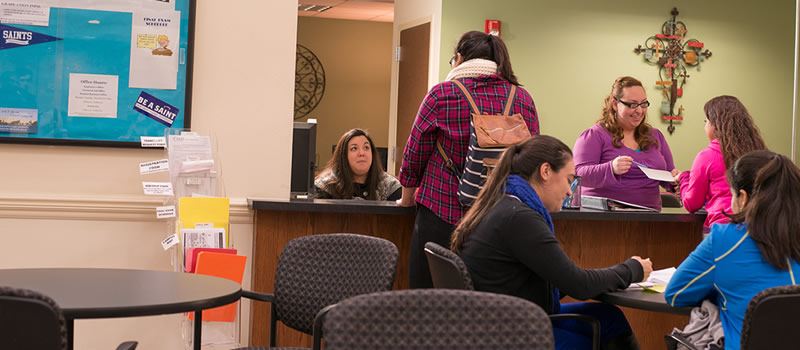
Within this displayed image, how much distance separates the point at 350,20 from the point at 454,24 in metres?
3.94

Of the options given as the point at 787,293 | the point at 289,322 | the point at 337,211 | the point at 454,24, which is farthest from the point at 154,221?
the point at 454,24

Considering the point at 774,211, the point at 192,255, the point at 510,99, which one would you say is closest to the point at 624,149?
the point at 510,99

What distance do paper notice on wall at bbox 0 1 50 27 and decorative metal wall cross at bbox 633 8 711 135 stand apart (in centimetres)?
480

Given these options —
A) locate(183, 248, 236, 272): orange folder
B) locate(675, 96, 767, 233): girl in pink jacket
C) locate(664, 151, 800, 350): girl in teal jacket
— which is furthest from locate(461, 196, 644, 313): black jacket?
locate(675, 96, 767, 233): girl in pink jacket

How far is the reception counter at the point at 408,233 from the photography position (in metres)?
3.47

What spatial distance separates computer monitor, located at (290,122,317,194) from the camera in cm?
371

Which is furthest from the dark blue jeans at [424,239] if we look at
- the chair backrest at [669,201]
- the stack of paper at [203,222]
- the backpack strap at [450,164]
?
the chair backrest at [669,201]

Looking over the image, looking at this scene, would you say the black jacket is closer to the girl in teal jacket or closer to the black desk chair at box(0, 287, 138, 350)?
the girl in teal jacket

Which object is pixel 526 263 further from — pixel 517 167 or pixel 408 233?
pixel 408 233

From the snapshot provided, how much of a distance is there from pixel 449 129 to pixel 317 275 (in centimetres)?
80

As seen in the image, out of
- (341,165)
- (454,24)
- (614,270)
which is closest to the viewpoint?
(614,270)

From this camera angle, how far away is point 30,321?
161 cm

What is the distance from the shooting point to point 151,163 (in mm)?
3383

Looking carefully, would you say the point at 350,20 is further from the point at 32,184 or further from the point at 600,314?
the point at 600,314
